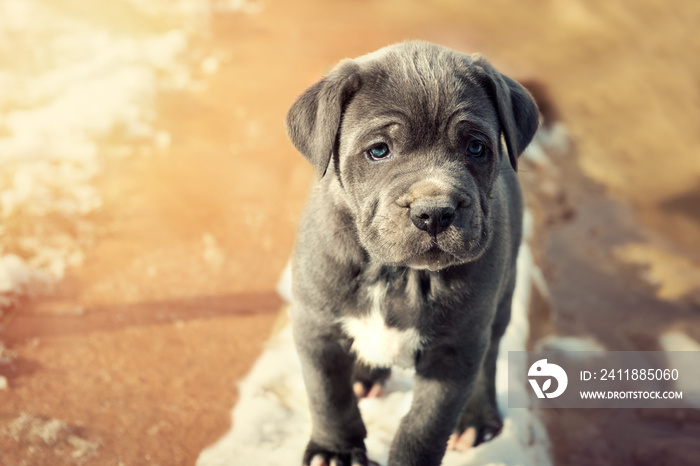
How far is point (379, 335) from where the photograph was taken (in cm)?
346

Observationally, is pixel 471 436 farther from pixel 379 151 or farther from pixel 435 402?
pixel 379 151

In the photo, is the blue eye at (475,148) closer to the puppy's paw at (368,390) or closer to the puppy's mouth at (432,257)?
the puppy's mouth at (432,257)

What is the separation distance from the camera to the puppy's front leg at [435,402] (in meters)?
3.57

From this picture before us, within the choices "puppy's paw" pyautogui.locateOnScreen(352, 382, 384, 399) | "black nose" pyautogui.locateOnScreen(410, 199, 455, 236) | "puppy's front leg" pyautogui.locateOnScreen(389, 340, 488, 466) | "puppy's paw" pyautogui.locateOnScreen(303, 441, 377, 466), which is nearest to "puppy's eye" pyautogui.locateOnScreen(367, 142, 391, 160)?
"black nose" pyautogui.locateOnScreen(410, 199, 455, 236)

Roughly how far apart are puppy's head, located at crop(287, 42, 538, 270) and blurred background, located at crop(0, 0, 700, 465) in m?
2.25

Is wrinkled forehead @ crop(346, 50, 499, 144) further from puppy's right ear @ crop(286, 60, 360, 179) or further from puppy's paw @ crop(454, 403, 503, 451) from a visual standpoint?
puppy's paw @ crop(454, 403, 503, 451)

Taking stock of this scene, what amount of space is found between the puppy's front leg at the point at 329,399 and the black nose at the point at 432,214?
34.0 inches

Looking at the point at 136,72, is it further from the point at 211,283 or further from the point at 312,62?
the point at 211,283

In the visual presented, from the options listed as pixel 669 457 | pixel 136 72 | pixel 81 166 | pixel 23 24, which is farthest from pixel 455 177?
pixel 23 24

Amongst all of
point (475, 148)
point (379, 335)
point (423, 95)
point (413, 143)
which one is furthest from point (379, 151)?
point (379, 335)

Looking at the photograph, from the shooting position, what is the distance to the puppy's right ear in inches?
130

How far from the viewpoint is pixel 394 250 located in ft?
10.3

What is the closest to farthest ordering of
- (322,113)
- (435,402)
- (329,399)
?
(322,113) → (435,402) → (329,399)

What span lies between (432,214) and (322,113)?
A: 0.83m
